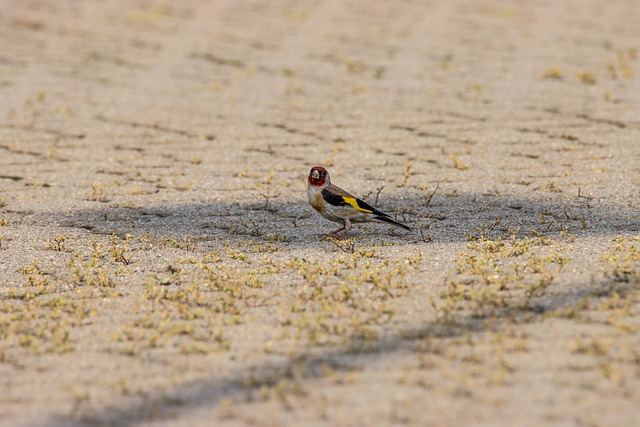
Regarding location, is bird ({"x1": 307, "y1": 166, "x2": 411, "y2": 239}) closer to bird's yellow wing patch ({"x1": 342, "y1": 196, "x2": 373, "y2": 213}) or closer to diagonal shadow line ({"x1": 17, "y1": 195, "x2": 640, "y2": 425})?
bird's yellow wing patch ({"x1": 342, "y1": 196, "x2": 373, "y2": 213})

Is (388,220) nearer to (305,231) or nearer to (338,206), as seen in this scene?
(338,206)

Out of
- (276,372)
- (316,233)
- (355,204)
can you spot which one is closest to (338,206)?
(355,204)

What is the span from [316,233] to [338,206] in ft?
0.81

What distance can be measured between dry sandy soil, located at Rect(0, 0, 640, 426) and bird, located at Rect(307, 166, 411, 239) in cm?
13

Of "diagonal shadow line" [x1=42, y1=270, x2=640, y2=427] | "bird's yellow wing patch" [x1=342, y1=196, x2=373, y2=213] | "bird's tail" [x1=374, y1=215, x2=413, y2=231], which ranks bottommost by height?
"diagonal shadow line" [x1=42, y1=270, x2=640, y2=427]

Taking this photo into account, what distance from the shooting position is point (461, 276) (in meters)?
4.13

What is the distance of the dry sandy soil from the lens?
3129 millimetres

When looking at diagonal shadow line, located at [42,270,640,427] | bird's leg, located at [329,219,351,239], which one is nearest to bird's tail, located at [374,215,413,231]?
bird's leg, located at [329,219,351,239]

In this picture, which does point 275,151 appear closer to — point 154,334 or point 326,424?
point 154,334

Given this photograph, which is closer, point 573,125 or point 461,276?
point 461,276

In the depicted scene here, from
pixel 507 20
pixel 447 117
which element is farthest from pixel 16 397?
pixel 507 20

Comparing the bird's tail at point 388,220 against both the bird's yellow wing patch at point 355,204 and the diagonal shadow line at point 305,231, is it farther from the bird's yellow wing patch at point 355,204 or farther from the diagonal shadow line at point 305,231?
the diagonal shadow line at point 305,231

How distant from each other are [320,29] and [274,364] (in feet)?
28.0

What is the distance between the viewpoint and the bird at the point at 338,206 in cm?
484
